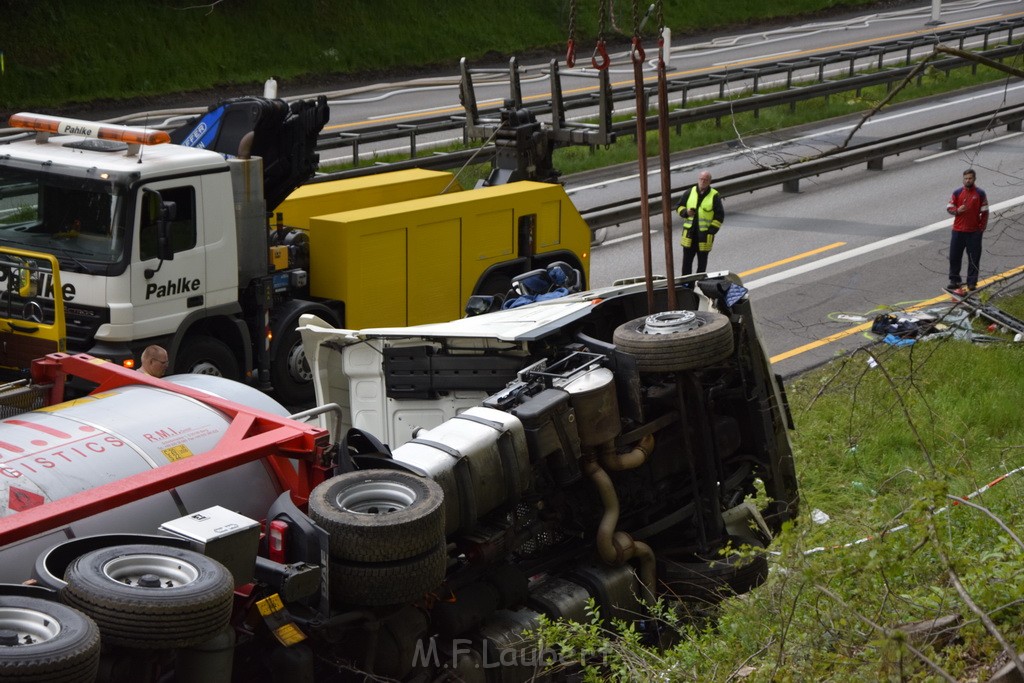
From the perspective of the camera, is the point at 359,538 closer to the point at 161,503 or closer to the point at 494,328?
the point at 161,503

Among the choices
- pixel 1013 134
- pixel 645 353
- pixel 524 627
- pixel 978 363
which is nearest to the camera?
pixel 524 627

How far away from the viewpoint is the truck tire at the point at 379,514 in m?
5.04

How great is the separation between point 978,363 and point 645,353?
6277 mm

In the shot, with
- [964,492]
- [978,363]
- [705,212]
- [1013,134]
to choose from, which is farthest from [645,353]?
[1013,134]

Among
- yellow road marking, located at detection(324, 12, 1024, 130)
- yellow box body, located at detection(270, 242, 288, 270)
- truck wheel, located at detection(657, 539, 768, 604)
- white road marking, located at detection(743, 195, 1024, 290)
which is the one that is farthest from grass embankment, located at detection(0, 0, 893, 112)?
truck wheel, located at detection(657, 539, 768, 604)

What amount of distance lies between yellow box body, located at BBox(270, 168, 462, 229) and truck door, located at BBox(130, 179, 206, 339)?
1604 millimetres

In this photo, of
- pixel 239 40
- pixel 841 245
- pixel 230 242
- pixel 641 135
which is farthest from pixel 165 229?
pixel 239 40

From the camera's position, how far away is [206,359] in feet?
36.8

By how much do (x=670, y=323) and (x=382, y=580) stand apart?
103 inches

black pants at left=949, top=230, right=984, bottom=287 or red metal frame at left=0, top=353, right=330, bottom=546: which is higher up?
red metal frame at left=0, top=353, right=330, bottom=546

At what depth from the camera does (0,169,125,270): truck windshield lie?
34.0 feet

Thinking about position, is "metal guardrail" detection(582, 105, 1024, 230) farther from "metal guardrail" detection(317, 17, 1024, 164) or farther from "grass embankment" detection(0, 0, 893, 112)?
"grass embankment" detection(0, 0, 893, 112)

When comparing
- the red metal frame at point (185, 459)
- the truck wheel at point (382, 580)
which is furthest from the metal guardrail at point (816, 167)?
the truck wheel at point (382, 580)

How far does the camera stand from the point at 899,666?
4594mm
